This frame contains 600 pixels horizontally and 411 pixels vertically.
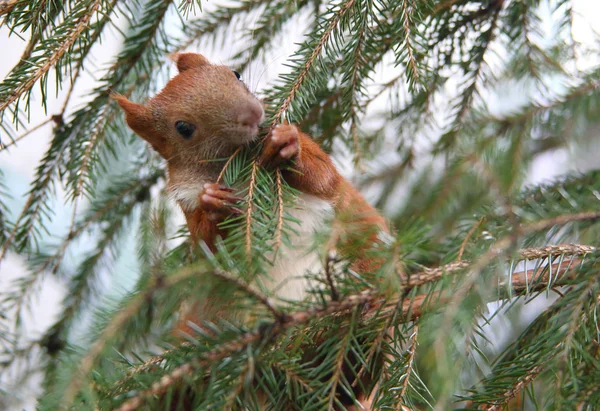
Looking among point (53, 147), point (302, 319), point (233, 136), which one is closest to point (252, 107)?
point (233, 136)

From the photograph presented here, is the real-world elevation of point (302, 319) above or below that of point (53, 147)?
below

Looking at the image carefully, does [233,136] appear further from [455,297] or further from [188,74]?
[455,297]

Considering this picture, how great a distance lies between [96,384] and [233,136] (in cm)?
70

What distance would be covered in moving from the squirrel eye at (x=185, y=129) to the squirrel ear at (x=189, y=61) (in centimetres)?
21

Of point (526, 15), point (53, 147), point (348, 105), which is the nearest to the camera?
point (348, 105)

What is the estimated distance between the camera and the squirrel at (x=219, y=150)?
1104 mm

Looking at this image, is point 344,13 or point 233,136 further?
point 233,136

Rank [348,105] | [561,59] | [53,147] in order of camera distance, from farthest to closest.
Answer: [561,59]
[53,147]
[348,105]

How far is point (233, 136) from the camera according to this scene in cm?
126

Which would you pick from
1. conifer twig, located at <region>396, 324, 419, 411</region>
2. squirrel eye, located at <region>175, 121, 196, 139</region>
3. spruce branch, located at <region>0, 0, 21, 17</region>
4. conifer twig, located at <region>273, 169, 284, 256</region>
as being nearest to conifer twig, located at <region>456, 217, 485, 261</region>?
Result: conifer twig, located at <region>396, 324, 419, 411</region>

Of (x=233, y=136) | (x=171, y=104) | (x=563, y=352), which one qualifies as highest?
(x=171, y=104)

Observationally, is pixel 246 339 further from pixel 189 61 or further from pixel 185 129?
pixel 189 61

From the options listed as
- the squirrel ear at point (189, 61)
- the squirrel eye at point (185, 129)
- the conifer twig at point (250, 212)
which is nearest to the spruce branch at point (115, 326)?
the conifer twig at point (250, 212)

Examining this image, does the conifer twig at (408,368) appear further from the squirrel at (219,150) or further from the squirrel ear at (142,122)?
the squirrel ear at (142,122)
